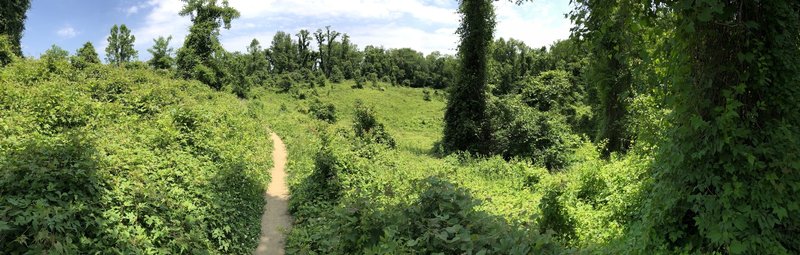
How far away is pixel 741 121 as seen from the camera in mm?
3996

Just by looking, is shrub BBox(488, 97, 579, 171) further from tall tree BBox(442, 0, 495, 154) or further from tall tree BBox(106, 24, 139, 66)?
tall tree BBox(106, 24, 139, 66)

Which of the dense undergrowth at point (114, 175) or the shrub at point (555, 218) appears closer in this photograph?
the dense undergrowth at point (114, 175)

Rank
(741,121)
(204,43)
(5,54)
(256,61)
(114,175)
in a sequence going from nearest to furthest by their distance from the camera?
(741,121), (114,175), (5,54), (204,43), (256,61)

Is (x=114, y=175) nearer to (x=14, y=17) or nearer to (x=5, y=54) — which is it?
(x=5, y=54)

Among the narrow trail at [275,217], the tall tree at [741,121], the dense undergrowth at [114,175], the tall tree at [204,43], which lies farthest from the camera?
the tall tree at [204,43]

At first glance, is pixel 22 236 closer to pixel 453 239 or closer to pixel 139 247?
pixel 139 247

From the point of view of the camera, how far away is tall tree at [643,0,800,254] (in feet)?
12.5

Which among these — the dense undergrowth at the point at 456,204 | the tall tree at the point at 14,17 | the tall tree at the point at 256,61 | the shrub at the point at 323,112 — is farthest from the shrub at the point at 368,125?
the tall tree at the point at 256,61

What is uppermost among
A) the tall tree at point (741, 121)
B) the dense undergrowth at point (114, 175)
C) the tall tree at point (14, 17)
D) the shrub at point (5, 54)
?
the tall tree at point (14, 17)

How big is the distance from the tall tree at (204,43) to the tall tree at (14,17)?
10564 mm

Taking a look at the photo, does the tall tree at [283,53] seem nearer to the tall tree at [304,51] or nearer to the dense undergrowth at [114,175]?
the tall tree at [304,51]

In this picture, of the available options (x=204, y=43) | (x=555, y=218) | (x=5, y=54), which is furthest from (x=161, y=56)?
(x=555, y=218)

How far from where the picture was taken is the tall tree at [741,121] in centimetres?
381

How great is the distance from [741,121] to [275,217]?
34.7 ft
